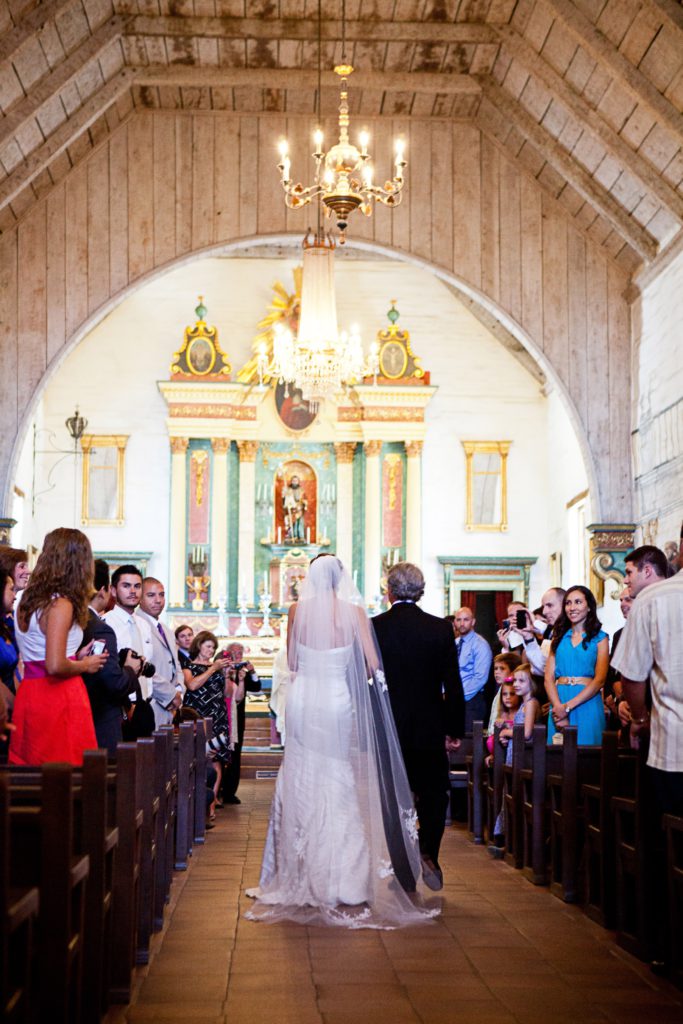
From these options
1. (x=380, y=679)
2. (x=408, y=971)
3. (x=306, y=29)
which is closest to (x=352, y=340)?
(x=306, y=29)

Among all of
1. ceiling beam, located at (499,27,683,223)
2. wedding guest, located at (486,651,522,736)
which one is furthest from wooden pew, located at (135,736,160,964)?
ceiling beam, located at (499,27,683,223)

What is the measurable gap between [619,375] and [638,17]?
418 centimetres

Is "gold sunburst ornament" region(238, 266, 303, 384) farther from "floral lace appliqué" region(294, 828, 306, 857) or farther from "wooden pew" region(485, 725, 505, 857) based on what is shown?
"floral lace appliqué" region(294, 828, 306, 857)

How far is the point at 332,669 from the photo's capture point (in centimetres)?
649

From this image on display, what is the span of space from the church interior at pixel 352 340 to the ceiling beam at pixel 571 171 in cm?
3

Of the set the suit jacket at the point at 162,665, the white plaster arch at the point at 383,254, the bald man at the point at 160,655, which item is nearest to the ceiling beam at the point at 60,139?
the white plaster arch at the point at 383,254

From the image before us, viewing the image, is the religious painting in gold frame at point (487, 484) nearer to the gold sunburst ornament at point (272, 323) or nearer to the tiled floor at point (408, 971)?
the gold sunburst ornament at point (272, 323)

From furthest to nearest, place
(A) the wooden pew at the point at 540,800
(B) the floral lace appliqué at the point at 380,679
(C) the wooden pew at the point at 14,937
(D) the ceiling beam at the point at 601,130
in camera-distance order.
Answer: (D) the ceiling beam at the point at 601,130 → (A) the wooden pew at the point at 540,800 → (B) the floral lace appliqué at the point at 380,679 → (C) the wooden pew at the point at 14,937

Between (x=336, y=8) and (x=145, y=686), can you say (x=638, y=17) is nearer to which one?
(x=336, y=8)

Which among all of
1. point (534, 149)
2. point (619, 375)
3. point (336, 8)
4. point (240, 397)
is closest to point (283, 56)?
point (336, 8)

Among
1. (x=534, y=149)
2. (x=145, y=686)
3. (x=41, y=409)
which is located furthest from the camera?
(x=41, y=409)

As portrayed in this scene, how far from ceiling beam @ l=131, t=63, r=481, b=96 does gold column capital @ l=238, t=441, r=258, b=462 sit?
25.9ft

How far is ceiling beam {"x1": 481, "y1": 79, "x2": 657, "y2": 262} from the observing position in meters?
13.5

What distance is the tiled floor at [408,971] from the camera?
14.2ft
